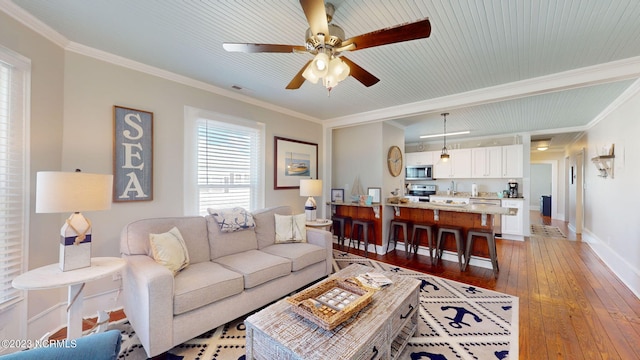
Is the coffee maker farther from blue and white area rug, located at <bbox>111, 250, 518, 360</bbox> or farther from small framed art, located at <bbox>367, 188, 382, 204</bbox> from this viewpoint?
blue and white area rug, located at <bbox>111, 250, 518, 360</bbox>

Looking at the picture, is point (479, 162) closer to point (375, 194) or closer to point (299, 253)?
point (375, 194)

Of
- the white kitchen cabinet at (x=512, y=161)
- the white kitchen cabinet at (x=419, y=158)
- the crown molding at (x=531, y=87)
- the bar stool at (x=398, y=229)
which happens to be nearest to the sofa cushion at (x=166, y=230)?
the bar stool at (x=398, y=229)

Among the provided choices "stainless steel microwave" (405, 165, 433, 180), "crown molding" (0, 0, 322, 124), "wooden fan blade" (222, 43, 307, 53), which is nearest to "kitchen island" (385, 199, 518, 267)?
"stainless steel microwave" (405, 165, 433, 180)

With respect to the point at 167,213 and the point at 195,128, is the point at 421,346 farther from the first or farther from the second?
the point at 195,128

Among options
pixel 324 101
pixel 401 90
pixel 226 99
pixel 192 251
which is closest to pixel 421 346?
pixel 192 251

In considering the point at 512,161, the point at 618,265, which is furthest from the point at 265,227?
the point at 512,161

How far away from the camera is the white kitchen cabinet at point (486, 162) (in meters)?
5.82

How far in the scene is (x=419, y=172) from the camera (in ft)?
22.4

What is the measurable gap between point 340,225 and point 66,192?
3.95m

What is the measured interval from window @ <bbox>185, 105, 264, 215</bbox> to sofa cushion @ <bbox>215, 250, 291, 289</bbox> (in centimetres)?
101

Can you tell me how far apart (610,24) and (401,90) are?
178 centimetres

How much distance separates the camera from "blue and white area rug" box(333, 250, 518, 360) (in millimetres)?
1876

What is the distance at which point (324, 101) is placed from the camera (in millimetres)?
3717

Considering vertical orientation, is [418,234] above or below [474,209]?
below
